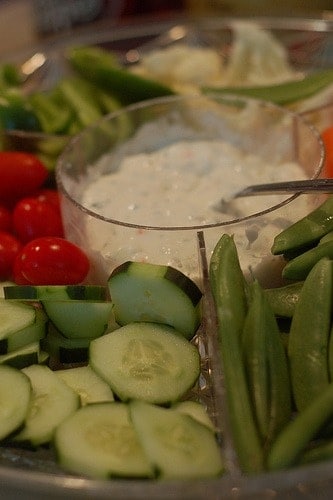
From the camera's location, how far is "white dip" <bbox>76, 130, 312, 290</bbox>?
1.43 meters

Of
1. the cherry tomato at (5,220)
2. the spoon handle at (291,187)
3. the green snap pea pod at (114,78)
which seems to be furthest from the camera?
the green snap pea pod at (114,78)

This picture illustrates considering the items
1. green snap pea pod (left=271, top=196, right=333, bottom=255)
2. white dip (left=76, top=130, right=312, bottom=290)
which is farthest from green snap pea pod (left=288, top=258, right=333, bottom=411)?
white dip (left=76, top=130, right=312, bottom=290)

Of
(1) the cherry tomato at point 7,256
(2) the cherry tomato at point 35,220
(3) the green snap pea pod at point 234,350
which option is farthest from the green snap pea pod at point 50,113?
(3) the green snap pea pod at point 234,350

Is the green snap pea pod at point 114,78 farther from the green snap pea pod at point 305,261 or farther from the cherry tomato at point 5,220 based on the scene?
the green snap pea pod at point 305,261

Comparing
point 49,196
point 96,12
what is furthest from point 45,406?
point 96,12

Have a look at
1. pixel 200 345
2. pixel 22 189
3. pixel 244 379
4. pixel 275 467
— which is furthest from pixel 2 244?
pixel 275 467

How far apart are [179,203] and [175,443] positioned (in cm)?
74

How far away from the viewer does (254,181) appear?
5.60 ft

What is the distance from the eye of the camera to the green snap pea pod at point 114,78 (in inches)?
84.4

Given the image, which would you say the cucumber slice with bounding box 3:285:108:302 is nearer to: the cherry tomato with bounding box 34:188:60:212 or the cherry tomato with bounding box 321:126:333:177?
the cherry tomato with bounding box 34:188:60:212

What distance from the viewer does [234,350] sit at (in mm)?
1100

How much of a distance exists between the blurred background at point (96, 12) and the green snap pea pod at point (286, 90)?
802mm

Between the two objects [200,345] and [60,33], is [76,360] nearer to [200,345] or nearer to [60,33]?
[200,345]

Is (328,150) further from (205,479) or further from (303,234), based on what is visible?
(205,479)
